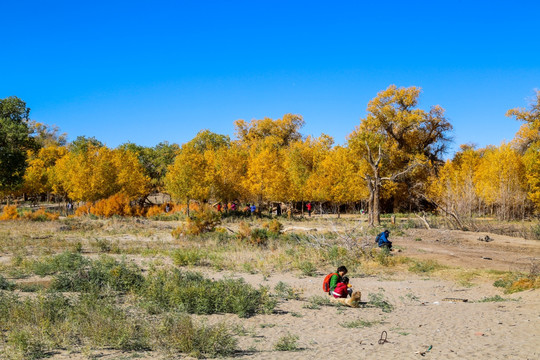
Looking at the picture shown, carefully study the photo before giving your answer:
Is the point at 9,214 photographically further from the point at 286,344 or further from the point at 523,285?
the point at 523,285

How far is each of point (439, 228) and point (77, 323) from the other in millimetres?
27851

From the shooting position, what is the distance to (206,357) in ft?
26.0

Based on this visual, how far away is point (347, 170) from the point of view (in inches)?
1949

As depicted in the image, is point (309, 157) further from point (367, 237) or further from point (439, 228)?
A: point (367, 237)

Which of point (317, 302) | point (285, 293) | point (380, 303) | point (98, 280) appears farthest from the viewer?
point (285, 293)

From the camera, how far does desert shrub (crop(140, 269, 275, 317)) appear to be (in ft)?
36.9

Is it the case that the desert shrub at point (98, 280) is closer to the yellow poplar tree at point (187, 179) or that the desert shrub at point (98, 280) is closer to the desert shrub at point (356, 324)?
the desert shrub at point (356, 324)

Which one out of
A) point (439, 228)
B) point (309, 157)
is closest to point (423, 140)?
point (309, 157)

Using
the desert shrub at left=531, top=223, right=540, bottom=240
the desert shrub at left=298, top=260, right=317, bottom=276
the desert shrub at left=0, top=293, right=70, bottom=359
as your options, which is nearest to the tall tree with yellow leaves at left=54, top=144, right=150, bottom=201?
the desert shrub at left=298, top=260, right=317, bottom=276

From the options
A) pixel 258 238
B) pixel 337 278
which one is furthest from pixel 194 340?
pixel 258 238

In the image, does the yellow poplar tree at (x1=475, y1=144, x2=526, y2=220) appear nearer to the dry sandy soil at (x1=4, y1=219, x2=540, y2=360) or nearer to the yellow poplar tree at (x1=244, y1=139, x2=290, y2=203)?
the yellow poplar tree at (x1=244, y1=139, x2=290, y2=203)

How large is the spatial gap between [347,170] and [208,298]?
130 feet

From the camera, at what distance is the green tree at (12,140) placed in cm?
3550

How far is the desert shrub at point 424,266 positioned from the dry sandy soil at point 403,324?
2.74 feet
